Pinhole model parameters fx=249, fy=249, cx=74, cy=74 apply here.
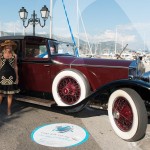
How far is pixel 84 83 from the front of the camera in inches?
191

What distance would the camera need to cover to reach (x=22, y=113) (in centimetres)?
554

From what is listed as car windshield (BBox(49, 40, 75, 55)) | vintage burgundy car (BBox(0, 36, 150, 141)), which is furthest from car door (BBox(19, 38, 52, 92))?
car windshield (BBox(49, 40, 75, 55))

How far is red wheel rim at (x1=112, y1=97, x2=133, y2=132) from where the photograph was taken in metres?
3.99

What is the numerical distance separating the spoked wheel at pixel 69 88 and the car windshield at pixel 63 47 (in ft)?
2.80

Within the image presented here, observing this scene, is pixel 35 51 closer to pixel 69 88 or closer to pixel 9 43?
pixel 9 43

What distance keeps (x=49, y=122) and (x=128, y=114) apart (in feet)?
5.46

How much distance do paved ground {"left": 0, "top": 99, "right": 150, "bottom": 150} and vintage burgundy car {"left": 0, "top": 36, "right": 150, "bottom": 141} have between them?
22 centimetres

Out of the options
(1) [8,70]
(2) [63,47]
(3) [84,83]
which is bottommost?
(3) [84,83]

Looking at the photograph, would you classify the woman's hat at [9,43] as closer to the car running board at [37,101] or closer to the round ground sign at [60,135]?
the car running board at [37,101]

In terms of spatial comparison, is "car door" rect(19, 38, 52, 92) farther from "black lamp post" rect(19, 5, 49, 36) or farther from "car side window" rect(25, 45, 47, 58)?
"black lamp post" rect(19, 5, 49, 36)

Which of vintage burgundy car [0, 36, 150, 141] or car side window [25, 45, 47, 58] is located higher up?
car side window [25, 45, 47, 58]

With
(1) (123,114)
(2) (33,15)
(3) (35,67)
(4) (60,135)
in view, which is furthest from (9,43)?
(2) (33,15)

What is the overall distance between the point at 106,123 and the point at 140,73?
4.21 feet

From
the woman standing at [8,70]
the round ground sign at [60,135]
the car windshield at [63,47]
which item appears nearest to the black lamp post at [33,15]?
the car windshield at [63,47]
